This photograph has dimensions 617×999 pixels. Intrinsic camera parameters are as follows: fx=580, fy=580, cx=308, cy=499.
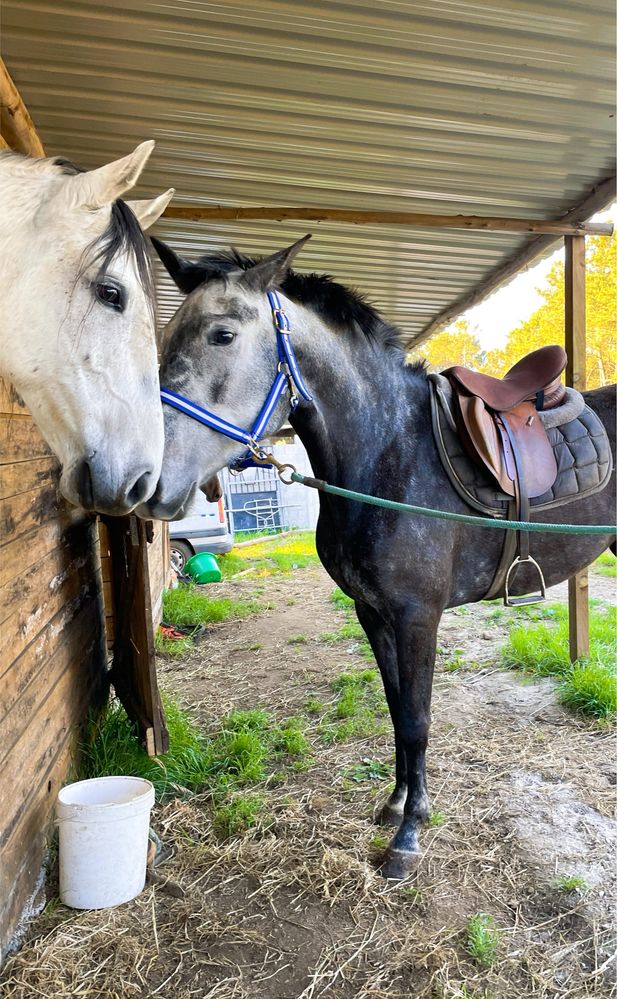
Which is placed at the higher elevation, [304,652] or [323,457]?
[323,457]

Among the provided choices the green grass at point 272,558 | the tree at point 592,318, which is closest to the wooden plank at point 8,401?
the green grass at point 272,558

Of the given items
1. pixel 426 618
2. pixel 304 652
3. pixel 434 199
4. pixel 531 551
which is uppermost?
pixel 434 199

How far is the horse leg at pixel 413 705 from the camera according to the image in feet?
7.45

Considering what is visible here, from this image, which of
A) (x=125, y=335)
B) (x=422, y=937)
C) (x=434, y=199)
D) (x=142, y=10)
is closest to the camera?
(x=125, y=335)

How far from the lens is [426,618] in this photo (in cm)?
229

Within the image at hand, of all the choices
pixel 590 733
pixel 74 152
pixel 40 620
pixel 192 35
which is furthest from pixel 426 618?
pixel 74 152

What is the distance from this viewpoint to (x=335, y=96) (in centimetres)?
271

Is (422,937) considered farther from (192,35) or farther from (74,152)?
(74,152)

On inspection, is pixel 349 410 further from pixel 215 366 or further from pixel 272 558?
pixel 272 558

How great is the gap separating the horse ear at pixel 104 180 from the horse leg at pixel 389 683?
1.91m

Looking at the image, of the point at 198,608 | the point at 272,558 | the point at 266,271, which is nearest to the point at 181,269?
the point at 266,271

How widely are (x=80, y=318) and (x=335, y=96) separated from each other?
2.14m

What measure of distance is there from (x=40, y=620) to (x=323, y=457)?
130cm

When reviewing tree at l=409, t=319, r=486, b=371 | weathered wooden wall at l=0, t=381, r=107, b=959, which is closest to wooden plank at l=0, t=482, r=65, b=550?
weathered wooden wall at l=0, t=381, r=107, b=959
